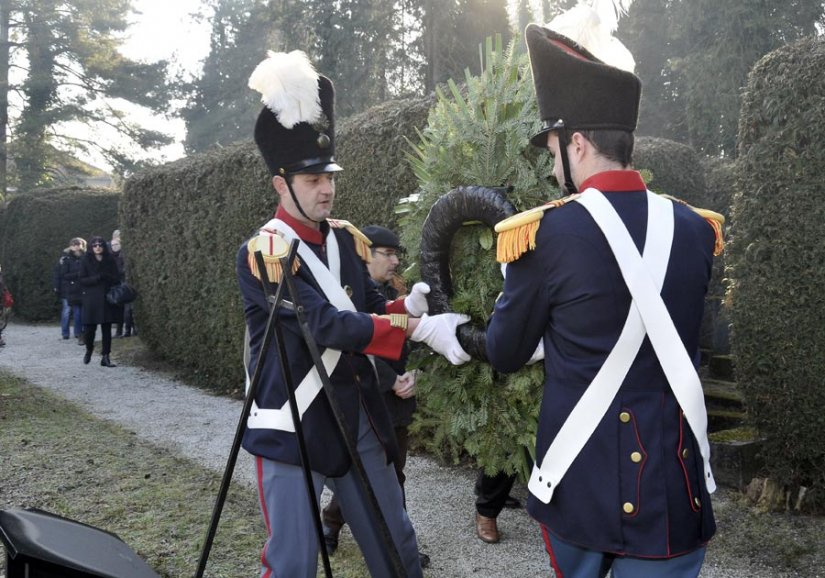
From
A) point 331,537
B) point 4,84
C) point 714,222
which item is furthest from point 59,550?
point 4,84

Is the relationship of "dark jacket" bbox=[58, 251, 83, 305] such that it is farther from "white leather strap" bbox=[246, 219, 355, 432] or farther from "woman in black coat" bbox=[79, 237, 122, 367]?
"white leather strap" bbox=[246, 219, 355, 432]

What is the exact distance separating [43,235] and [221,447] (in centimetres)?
1386

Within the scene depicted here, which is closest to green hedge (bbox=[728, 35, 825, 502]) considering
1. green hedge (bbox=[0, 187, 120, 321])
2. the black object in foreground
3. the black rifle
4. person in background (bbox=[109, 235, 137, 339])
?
the black rifle

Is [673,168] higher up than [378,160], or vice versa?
[673,168]

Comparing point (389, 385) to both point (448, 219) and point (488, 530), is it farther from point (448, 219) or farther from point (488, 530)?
point (488, 530)

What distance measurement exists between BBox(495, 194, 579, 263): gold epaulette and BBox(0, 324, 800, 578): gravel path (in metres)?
2.70

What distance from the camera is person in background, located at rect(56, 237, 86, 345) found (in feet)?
46.7

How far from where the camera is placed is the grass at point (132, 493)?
462cm

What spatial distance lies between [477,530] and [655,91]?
883 inches

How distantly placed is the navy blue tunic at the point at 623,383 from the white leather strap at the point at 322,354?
89cm

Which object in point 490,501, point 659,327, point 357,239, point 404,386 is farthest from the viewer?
point 490,501

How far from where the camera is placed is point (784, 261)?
484 centimetres

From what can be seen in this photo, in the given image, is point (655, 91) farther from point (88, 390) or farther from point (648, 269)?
point (648, 269)

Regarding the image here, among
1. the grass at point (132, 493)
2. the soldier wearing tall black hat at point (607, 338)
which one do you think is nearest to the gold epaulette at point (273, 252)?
the soldier wearing tall black hat at point (607, 338)
